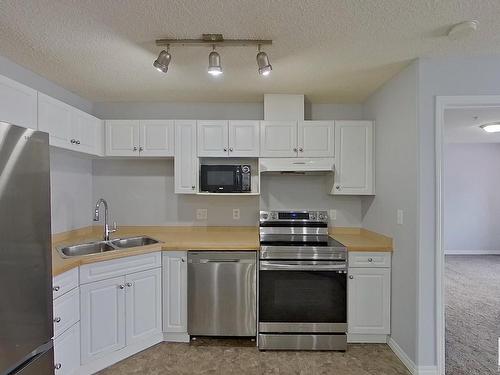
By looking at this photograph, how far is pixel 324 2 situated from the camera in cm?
149

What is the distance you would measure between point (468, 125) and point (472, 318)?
9.42 ft

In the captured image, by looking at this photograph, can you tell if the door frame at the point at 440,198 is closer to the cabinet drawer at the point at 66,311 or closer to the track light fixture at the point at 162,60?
the track light fixture at the point at 162,60

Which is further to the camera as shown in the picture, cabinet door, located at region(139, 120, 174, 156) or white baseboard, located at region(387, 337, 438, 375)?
cabinet door, located at region(139, 120, 174, 156)

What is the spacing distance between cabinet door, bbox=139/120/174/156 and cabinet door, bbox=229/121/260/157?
62 centimetres

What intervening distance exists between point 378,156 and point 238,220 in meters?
1.61

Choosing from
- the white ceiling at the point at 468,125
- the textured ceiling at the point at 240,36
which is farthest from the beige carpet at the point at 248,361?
the white ceiling at the point at 468,125

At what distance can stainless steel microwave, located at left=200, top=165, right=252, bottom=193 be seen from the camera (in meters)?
2.81

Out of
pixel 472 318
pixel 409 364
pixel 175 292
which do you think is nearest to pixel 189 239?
pixel 175 292

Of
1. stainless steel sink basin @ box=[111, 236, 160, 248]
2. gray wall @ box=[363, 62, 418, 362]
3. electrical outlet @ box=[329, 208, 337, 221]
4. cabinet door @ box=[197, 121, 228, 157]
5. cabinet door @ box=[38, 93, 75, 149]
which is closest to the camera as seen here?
cabinet door @ box=[38, 93, 75, 149]

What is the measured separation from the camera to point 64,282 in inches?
72.8

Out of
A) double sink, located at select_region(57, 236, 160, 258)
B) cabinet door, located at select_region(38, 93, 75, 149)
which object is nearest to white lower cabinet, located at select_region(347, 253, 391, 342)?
double sink, located at select_region(57, 236, 160, 258)

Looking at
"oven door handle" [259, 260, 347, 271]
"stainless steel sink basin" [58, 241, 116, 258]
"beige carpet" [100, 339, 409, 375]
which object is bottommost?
"beige carpet" [100, 339, 409, 375]

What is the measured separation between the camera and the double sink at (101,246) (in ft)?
7.91

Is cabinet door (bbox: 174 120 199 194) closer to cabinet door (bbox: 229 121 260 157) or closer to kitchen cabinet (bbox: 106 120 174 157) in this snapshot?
kitchen cabinet (bbox: 106 120 174 157)
